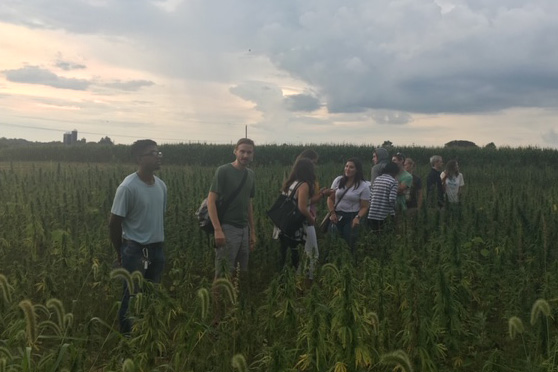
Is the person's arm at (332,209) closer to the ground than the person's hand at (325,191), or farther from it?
closer to the ground

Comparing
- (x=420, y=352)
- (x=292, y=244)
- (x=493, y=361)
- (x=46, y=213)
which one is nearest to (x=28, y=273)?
(x=292, y=244)

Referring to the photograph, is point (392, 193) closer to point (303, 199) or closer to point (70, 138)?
point (303, 199)

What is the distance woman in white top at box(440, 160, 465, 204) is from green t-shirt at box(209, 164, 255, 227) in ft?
19.0

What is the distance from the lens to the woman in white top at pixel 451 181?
35.6 ft

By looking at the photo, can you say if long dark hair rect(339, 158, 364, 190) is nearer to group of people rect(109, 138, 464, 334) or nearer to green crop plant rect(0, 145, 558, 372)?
group of people rect(109, 138, 464, 334)

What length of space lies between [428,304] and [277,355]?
2.48 meters

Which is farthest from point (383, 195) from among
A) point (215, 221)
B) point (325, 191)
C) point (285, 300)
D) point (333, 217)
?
point (285, 300)

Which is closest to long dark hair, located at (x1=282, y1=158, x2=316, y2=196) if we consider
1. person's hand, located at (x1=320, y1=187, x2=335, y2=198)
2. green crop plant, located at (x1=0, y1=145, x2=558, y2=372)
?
person's hand, located at (x1=320, y1=187, x2=335, y2=198)

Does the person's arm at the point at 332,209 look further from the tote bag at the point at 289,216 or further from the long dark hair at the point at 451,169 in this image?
the long dark hair at the point at 451,169

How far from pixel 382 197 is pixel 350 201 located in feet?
2.79

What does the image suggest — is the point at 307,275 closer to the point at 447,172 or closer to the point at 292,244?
the point at 292,244

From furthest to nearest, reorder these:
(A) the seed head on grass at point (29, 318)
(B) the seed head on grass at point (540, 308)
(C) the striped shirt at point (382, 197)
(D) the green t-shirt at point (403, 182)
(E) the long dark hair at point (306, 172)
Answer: (D) the green t-shirt at point (403, 182) < (C) the striped shirt at point (382, 197) < (E) the long dark hair at point (306, 172) < (B) the seed head on grass at point (540, 308) < (A) the seed head on grass at point (29, 318)

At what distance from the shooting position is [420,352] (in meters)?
4.34

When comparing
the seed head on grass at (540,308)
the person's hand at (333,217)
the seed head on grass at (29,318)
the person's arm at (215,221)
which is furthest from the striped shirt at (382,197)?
the seed head on grass at (29,318)
